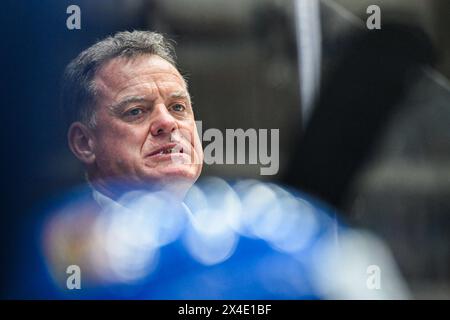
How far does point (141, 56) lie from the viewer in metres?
4.18

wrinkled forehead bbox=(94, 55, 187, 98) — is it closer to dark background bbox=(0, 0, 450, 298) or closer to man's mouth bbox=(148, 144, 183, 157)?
dark background bbox=(0, 0, 450, 298)

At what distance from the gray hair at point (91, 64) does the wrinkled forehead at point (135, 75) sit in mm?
28

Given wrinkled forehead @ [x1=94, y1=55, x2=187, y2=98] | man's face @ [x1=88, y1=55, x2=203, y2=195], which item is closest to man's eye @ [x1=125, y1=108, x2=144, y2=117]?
man's face @ [x1=88, y1=55, x2=203, y2=195]

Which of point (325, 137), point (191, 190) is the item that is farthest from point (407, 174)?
point (191, 190)

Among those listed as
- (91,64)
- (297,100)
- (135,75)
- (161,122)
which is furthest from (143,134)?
(297,100)

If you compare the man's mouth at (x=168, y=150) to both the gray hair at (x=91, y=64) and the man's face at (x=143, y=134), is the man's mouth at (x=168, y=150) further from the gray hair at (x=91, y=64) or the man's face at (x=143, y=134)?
the gray hair at (x=91, y=64)

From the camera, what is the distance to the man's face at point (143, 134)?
410 centimetres

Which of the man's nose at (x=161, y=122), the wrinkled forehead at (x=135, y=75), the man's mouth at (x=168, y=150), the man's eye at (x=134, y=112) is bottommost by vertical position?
the man's mouth at (x=168, y=150)

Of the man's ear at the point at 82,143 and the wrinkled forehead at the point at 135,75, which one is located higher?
the wrinkled forehead at the point at 135,75

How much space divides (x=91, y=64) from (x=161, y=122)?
45 centimetres

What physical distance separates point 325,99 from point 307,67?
0.18 metres

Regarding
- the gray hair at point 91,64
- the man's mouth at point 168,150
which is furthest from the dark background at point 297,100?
the man's mouth at point 168,150

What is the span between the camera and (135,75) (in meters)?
4.15

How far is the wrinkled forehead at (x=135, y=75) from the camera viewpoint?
13.6 feet
